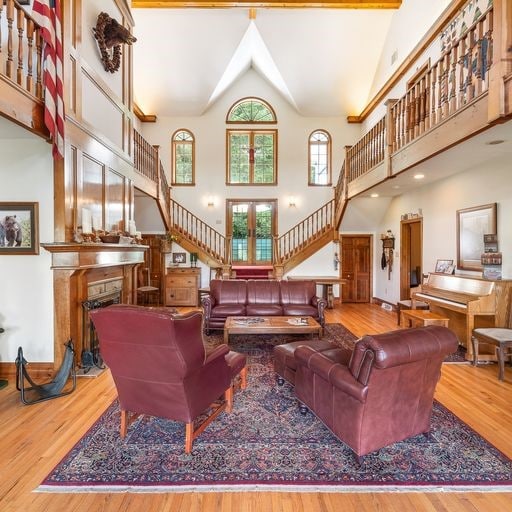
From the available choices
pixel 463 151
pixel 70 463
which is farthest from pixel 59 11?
pixel 463 151

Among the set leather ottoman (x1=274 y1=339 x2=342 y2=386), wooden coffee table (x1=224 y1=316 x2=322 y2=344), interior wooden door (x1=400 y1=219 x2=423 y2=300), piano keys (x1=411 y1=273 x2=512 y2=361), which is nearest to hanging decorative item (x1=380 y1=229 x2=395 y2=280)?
interior wooden door (x1=400 y1=219 x2=423 y2=300)

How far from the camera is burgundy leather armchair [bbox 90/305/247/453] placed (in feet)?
7.08

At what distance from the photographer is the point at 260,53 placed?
896 cm

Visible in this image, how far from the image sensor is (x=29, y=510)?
1.86 metres

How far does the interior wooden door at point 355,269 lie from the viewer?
30.4 feet

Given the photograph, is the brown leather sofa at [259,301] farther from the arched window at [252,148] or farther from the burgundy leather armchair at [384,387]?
the arched window at [252,148]

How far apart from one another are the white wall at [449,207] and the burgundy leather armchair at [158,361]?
175 inches

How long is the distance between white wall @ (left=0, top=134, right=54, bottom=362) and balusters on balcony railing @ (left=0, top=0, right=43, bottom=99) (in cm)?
84

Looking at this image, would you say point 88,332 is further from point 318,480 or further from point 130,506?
point 318,480

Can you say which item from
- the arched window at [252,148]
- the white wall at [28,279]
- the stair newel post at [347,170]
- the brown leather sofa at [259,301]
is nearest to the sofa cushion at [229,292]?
the brown leather sofa at [259,301]

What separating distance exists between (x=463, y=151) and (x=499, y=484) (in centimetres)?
363

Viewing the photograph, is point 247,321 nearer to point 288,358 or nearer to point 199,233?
point 288,358

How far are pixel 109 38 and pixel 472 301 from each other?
6269 millimetres

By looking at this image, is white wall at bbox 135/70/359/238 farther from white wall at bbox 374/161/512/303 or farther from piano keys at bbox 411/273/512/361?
piano keys at bbox 411/273/512/361
